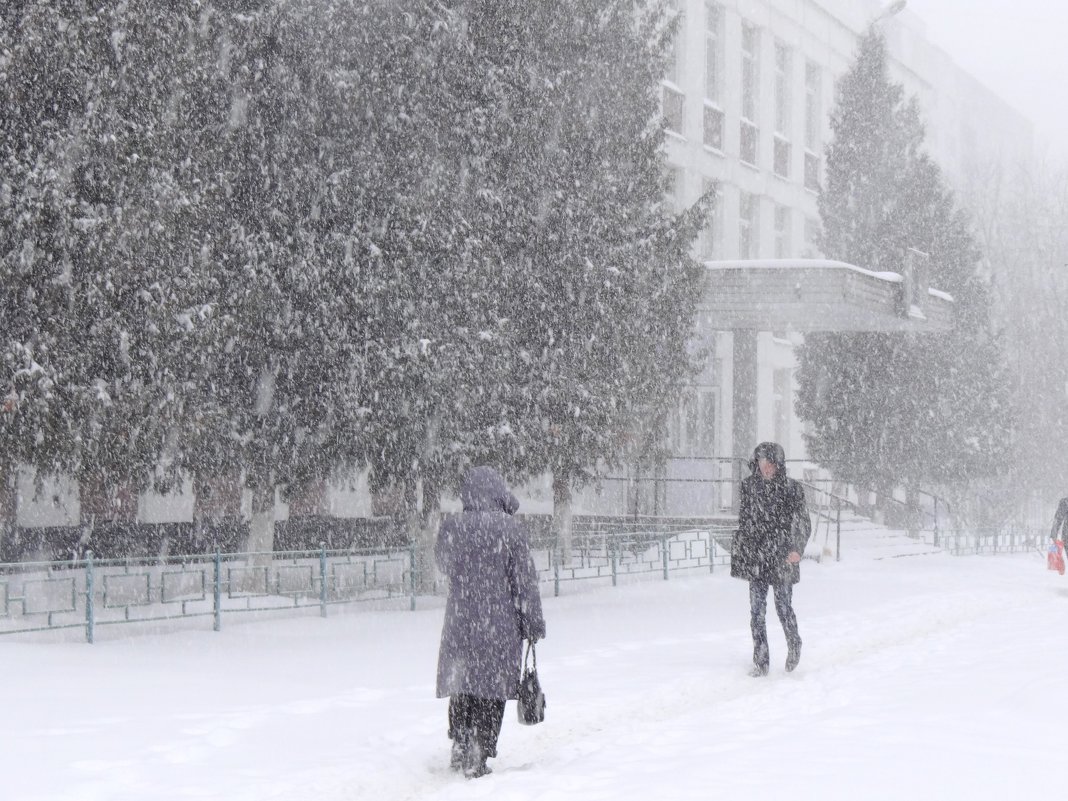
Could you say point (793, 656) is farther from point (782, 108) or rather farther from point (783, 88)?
point (783, 88)

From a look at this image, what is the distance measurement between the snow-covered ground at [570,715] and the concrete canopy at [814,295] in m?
8.21

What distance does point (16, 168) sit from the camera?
11922 mm

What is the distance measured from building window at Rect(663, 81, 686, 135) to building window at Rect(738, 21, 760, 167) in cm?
329

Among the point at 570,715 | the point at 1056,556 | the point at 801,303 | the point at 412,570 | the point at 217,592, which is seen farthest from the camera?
the point at 801,303

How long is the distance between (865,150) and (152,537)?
1822 centimetres

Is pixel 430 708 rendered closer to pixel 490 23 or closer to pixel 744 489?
pixel 744 489

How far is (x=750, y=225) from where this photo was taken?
34.9m

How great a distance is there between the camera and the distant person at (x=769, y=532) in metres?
10.8

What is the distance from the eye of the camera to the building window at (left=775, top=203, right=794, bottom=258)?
1430 inches

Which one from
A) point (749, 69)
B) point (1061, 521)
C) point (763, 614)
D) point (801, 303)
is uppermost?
point (749, 69)

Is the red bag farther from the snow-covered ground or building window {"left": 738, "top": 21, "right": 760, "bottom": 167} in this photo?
building window {"left": 738, "top": 21, "right": 760, "bottom": 167}

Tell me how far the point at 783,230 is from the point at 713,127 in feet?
15.5

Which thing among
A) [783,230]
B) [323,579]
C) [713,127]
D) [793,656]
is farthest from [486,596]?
[783,230]


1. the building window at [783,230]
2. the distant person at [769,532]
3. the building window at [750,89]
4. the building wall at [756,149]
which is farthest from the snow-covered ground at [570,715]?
the building window at [783,230]
